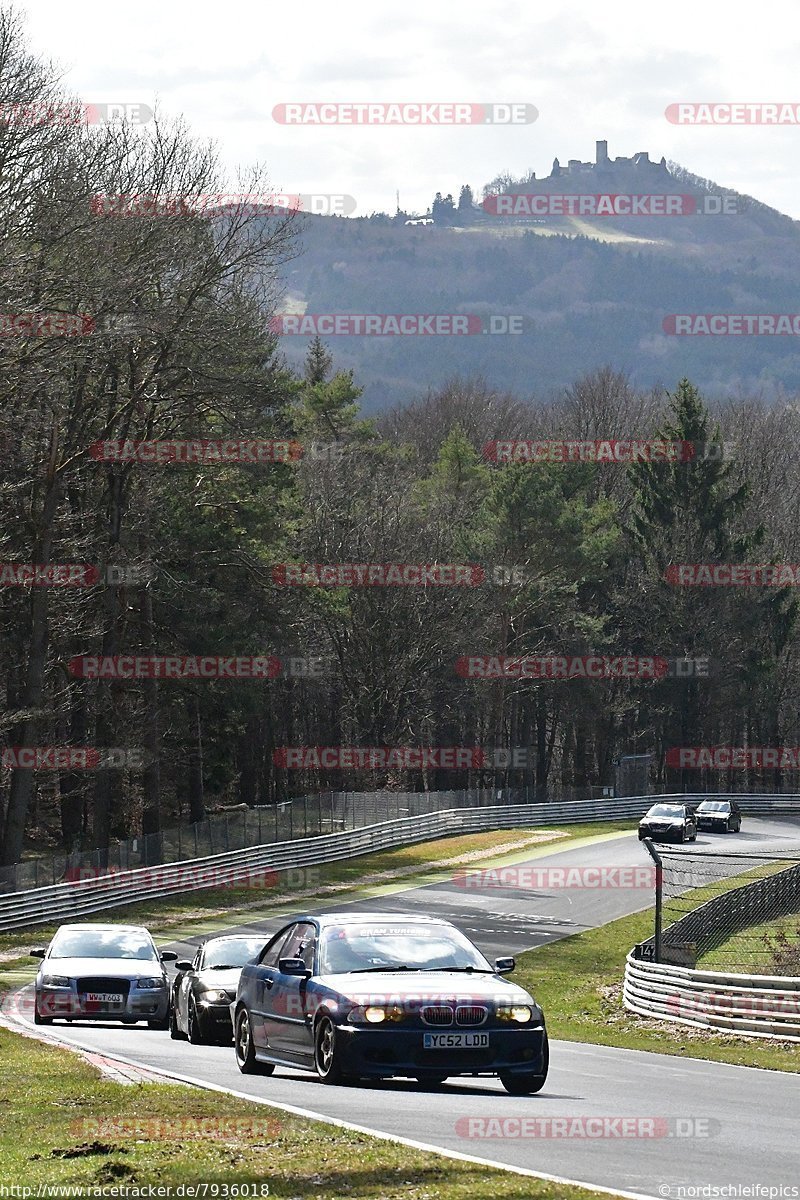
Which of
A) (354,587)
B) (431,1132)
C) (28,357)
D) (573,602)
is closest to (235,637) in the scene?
(354,587)

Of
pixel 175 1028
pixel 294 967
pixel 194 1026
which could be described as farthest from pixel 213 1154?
pixel 175 1028

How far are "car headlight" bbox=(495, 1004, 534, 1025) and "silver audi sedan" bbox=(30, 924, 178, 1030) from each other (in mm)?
10538

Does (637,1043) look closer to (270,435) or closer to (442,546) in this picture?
(270,435)

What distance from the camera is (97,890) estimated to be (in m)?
41.0

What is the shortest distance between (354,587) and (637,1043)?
48.0 metres

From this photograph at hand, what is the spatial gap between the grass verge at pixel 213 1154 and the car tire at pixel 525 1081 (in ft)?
6.69

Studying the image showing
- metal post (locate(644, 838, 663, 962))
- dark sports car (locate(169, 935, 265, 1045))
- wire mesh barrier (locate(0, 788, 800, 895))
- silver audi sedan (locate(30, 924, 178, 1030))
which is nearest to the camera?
dark sports car (locate(169, 935, 265, 1045))

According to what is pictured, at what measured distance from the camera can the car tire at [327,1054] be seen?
1202 centimetres

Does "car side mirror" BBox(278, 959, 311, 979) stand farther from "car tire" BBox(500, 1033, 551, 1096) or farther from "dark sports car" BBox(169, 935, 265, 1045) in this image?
"dark sports car" BBox(169, 935, 265, 1045)

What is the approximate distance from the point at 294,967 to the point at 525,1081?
6.43 feet

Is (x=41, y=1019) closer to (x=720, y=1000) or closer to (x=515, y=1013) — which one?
(x=720, y=1000)

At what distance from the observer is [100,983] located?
21734 mm

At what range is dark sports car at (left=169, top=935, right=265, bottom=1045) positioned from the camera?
62.5 feet

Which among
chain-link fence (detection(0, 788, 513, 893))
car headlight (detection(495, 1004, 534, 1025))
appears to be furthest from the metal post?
chain-link fence (detection(0, 788, 513, 893))
